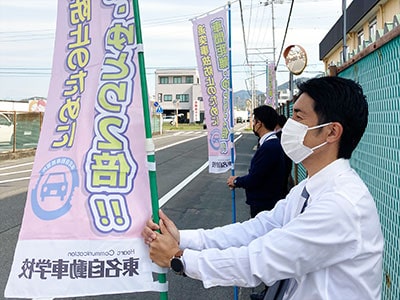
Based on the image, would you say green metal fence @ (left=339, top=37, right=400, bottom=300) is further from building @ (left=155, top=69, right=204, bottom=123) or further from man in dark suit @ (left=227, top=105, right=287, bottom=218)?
building @ (left=155, top=69, right=204, bottom=123)

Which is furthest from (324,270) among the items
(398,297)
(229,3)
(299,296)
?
(229,3)

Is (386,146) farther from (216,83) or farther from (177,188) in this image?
(177,188)

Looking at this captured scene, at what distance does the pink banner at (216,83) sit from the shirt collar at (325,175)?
3.99 metres

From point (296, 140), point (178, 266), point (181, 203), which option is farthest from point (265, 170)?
point (181, 203)

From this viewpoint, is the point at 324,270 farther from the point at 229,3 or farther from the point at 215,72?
the point at 229,3

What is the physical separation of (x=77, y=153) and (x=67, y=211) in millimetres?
282

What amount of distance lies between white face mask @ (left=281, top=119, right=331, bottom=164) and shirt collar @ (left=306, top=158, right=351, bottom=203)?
0.36ft

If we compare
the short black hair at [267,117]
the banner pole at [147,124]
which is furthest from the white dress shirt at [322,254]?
the short black hair at [267,117]

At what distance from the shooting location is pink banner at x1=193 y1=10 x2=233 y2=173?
581 centimetres

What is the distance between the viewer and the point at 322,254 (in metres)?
1.60

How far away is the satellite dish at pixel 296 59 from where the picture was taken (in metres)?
9.29

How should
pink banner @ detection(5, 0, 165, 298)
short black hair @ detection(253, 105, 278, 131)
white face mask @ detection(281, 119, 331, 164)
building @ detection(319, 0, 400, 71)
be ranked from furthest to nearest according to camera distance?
building @ detection(319, 0, 400, 71) → short black hair @ detection(253, 105, 278, 131) → pink banner @ detection(5, 0, 165, 298) → white face mask @ detection(281, 119, 331, 164)

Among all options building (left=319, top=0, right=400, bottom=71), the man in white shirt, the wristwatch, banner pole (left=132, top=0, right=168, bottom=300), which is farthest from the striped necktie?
building (left=319, top=0, right=400, bottom=71)

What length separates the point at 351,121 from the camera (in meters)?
1.84
